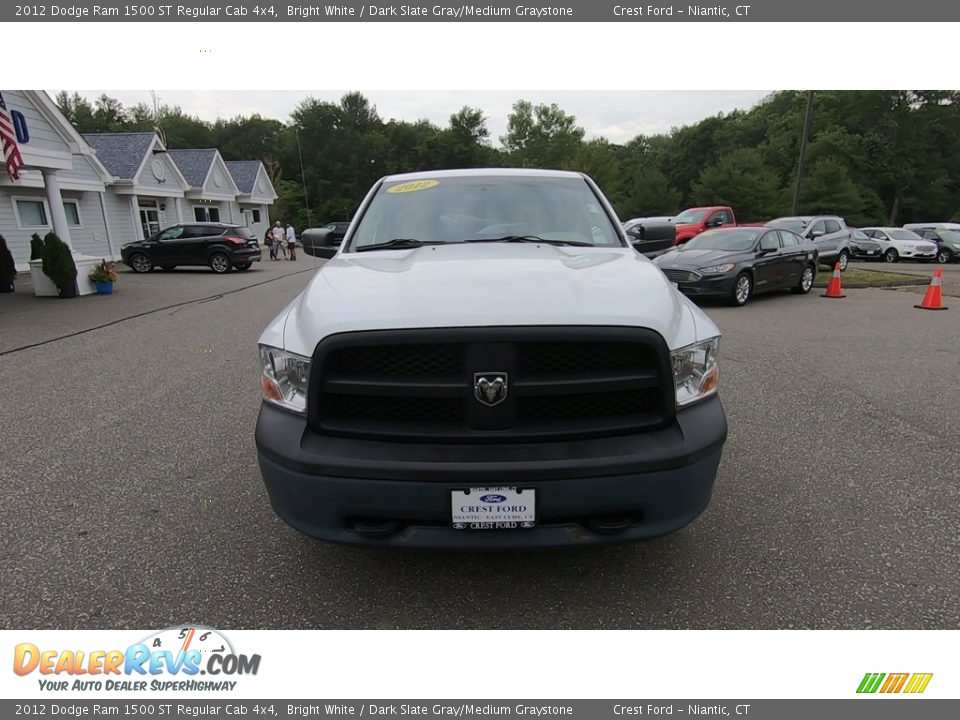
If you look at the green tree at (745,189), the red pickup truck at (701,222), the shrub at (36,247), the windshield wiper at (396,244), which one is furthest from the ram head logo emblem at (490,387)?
the green tree at (745,189)

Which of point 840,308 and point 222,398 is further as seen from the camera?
point 840,308

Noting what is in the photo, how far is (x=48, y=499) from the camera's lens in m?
3.28

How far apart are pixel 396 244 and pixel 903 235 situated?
2812 cm

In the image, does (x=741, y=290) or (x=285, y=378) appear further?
(x=741, y=290)

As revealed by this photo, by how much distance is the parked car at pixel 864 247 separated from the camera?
23.7 metres

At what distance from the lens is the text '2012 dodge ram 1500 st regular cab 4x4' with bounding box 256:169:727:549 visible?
6.44ft

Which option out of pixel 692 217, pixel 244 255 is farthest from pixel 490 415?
pixel 244 255

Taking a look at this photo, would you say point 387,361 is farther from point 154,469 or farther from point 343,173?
point 343,173

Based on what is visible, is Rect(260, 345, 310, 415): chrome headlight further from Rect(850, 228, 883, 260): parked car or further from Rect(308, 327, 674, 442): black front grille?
Rect(850, 228, 883, 260): parked car

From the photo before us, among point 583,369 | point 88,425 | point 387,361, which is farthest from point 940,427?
point 88,425

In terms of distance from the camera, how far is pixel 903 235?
23609 mm

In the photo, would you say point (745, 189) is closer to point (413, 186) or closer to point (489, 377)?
point (413, 186)

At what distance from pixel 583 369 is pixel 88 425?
4.41 m

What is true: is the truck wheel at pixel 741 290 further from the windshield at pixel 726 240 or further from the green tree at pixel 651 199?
the green tree at pixel 651 199
